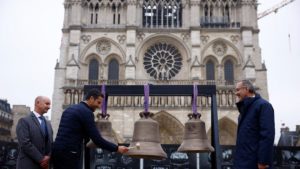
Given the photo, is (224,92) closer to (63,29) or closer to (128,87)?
(63,29)

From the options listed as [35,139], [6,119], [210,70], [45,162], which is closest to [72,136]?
[45,162]

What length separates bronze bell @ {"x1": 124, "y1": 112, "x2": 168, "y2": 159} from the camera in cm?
497

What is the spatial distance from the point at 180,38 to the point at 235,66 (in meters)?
4.76

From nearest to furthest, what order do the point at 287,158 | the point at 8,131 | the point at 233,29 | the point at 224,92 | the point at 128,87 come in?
the point at 128,87, the point at 287,158, the point at 224,92, the point at 233,29, the point at 8,131

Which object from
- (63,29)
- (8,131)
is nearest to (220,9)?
(63,29)

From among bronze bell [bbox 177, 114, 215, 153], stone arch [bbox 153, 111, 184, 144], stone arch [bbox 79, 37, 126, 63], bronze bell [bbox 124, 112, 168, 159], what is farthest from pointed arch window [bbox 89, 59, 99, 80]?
bronze bell [bbox 124, 112, 168, 159]

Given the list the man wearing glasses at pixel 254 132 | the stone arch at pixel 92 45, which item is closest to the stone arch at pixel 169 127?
the stone arch at pixel 92 45

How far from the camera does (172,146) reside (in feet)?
41.3

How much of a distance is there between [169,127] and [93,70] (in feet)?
24.0

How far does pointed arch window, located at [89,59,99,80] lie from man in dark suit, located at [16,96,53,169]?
1999cm

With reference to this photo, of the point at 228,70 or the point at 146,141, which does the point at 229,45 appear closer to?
the point at 228,70

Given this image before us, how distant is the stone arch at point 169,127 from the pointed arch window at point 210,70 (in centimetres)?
472

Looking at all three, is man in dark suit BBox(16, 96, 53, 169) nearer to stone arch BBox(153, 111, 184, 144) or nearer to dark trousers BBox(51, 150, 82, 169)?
dark trousers BBox(51, 150, 82, 169)

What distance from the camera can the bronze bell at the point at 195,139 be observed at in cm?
574
